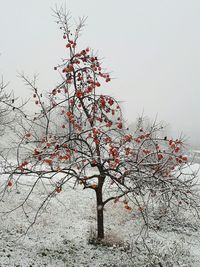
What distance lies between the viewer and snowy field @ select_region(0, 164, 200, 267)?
6992 mm

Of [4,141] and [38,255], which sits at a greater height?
[4,141]

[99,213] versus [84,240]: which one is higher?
[99,213]

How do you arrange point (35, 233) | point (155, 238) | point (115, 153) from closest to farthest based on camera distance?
point (115, 153) < point (35, 233) < point (155, 238)

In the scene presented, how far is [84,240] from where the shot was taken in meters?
8.35

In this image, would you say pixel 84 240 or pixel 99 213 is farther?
pixel 84 240

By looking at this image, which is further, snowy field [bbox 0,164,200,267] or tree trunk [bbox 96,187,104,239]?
tree trunk [bbox 96,187,104,239]

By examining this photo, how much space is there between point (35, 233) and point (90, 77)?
207 inches

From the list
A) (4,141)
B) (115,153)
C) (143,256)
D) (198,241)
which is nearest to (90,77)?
(115,153)

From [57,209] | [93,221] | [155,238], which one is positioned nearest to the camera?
[155,238]

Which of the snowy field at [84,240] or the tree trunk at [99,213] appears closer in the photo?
the snowy field at [84,240]

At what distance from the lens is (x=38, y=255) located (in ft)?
23.0

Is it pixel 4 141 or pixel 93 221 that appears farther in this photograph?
pixel 4 141

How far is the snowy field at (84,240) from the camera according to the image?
22.9 ft

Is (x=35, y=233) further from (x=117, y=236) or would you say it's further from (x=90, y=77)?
(x=90, y=77)
